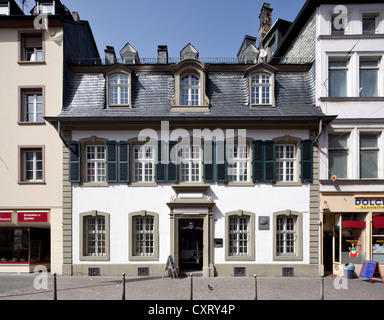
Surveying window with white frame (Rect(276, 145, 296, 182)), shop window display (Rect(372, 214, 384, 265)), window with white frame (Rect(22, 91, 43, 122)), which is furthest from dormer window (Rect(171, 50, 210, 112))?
shop window display (Rect(372, 214, 384, 265))

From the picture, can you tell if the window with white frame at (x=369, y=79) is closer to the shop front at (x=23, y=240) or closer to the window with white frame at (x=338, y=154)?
the window with white frame at (x=338, y=154)

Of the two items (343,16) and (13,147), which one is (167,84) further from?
(343,16)

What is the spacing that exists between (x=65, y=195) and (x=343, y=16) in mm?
15759

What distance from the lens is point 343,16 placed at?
13523 millimetres

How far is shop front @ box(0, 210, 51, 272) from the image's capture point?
13445 millimetres

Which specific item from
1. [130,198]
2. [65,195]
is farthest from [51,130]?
[130,198]

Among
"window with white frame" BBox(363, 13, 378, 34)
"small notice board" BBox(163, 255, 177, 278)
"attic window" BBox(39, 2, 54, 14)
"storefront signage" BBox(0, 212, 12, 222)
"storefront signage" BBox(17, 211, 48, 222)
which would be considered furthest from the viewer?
"attic window" BBox(39, 2, 54, 14)

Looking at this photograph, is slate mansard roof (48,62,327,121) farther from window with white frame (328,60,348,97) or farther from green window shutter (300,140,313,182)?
green window shutter (300,140,313,182)

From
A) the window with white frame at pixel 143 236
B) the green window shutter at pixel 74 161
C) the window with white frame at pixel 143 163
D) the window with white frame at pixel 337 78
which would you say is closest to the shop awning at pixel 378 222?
the window with white frame at pixel 337 78

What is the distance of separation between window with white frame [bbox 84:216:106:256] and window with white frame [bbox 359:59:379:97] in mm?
13895

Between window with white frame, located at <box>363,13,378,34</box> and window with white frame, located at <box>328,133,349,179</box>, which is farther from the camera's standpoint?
window with white frame, located at <box>363,13,378,34</box>

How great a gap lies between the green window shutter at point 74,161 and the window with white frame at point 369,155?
43.7 feet

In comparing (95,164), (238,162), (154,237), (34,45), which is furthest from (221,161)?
(34,45)

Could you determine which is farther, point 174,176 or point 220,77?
point 220,77
